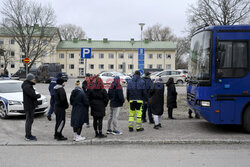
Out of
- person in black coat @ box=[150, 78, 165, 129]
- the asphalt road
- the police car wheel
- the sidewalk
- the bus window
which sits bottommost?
the asphalt road

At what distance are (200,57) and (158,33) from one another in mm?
74406

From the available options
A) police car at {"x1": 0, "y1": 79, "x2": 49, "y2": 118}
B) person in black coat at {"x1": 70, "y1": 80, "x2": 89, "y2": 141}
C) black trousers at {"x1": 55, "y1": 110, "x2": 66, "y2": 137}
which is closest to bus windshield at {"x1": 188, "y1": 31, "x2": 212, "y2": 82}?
person in black coat at {"x1": 70, "y1": 80, "x2": 89, "y2": 141}

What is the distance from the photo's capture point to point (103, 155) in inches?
226

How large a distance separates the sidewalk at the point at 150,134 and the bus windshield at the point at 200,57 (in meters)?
1.73

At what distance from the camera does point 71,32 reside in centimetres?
7912

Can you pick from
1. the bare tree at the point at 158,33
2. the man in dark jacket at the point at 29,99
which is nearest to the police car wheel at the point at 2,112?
the man in dark jacket at the point at 29,99

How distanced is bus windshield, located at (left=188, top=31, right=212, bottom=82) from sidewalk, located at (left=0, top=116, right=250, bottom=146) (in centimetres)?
173

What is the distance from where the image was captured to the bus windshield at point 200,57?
7.41 meters

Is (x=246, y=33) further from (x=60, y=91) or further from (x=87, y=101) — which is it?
(x=60, y=91)

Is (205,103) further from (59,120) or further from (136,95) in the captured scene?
(59,120)

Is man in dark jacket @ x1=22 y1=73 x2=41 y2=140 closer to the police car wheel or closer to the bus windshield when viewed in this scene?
the police car wheel

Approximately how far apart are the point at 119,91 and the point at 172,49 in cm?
6357

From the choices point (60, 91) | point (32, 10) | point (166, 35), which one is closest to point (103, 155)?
point (60, 91)

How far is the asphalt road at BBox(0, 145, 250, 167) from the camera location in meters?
5.13
